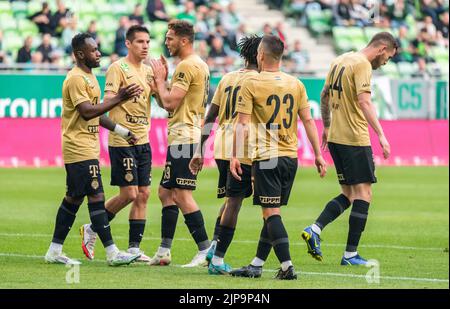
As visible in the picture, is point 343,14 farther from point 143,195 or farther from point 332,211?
point 143,195

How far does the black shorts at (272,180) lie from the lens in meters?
11.0

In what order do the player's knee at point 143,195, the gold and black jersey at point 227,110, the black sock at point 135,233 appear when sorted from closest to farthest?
the gold and black jersey at point 227,110 → the black sock at point 135,233 → the player's knee at point 143,195

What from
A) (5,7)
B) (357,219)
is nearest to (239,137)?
(357,219)

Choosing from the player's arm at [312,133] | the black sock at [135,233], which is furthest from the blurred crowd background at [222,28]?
the player's arm at [312,133]

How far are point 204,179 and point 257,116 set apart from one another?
13156mm

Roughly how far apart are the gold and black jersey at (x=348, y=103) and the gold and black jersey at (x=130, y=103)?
2.01 m

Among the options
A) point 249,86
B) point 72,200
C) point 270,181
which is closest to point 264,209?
point 270,181

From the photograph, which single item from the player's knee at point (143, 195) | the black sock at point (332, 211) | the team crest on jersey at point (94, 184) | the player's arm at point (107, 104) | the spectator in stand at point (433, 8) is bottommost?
the black sock at point (332, 211)

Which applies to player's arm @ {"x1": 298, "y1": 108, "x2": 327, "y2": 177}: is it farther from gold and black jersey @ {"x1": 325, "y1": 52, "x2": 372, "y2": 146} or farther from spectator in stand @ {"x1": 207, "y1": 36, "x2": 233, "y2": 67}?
spectator in stand @ {"x1": 207, "y1": 36, "x2": 233, "y2": 67}

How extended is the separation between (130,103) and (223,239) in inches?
87.7

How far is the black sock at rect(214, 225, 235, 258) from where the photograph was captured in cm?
1138

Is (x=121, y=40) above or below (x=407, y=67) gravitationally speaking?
above

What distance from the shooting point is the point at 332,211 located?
42.5 feet

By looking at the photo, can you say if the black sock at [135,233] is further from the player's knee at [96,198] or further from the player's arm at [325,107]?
the player's arm at [325,107]
